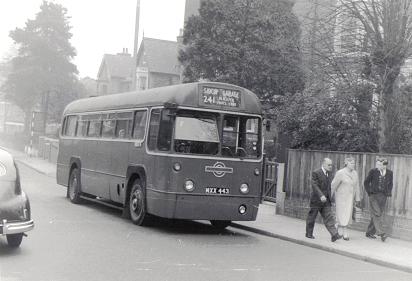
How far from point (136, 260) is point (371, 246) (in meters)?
5.10

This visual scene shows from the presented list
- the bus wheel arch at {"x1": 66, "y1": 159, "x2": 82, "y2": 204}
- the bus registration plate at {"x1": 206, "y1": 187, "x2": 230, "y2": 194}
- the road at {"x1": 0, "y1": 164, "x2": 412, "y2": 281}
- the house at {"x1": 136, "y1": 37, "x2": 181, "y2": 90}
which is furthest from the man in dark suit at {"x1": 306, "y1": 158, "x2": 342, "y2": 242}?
the house at {"x1": 136, "y1": 37, "x2": 181, "y2": 90}

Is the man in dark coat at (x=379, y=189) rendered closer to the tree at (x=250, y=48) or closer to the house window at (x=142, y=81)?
the tree at (x=250, y=48)

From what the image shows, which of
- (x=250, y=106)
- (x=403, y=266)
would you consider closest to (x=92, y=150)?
(x=250, y=106)

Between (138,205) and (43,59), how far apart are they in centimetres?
5279

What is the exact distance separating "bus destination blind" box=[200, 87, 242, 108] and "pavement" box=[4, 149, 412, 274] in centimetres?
293

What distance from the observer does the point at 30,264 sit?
816 centimetres

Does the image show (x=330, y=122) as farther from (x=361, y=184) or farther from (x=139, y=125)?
(x=139, y=125)

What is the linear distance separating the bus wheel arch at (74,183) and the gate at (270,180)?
556 cm

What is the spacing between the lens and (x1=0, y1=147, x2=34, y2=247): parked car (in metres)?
8.35

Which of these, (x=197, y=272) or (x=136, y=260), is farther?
(x=136, y=260)

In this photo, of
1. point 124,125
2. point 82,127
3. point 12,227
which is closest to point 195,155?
point 124,125

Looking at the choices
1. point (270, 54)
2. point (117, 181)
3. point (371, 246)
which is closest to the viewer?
point (371, 246)

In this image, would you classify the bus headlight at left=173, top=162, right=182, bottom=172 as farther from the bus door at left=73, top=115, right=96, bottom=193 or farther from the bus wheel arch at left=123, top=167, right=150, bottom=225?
the bus door at left=73, top=115, right=96, bottom=193

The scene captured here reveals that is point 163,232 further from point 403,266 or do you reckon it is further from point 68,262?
point 403,266
